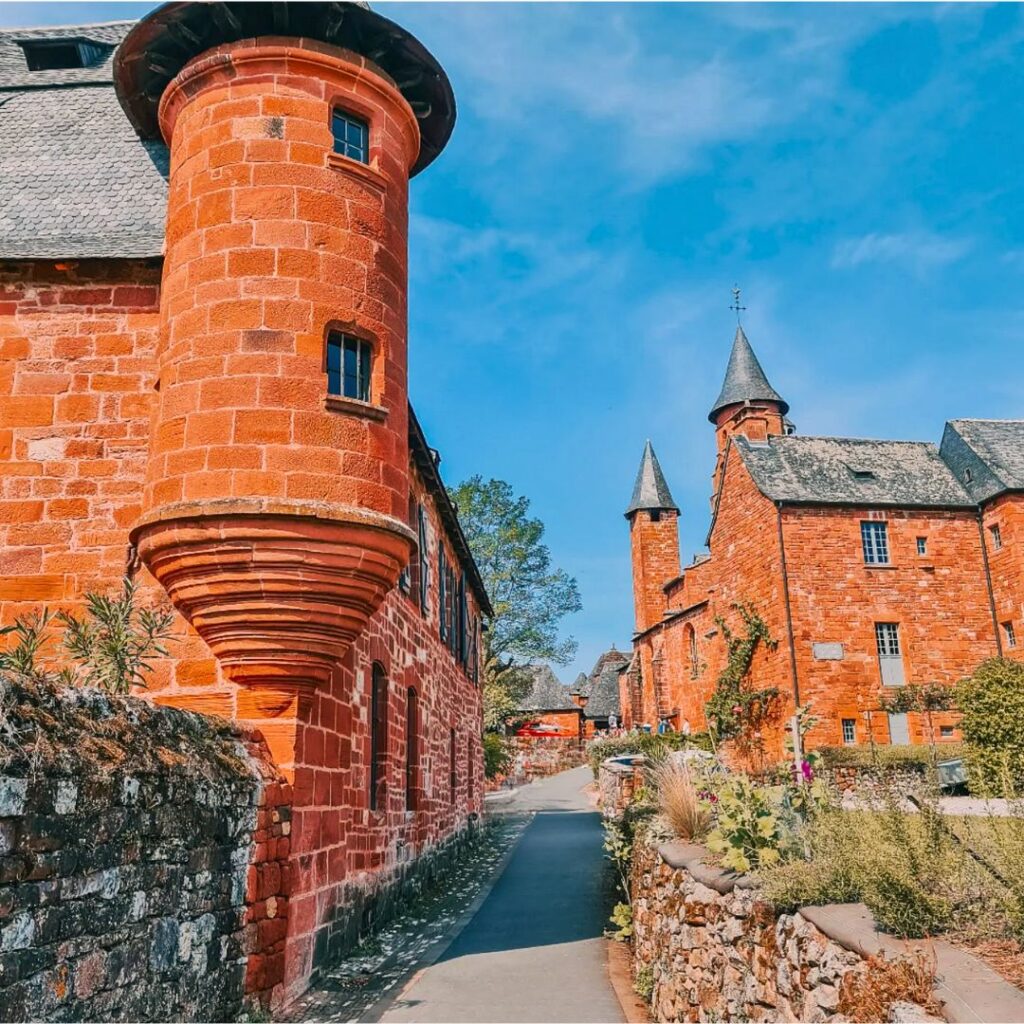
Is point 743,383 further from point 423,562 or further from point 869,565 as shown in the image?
point 423,562

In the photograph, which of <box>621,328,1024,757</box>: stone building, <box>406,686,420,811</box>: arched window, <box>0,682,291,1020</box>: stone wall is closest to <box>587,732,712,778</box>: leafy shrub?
<box>621,328,1024,757</box>: stone building

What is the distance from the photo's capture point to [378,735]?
11.3 metres

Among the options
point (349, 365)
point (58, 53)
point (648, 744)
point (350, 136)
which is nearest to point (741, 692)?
point (648, 744)

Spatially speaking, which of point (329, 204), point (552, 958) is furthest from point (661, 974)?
point (329, 204)

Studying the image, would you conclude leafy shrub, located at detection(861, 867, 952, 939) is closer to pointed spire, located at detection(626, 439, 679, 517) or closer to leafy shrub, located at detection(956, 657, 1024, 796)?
leafy shrub, located at detection(956, 657, 1024, 796)

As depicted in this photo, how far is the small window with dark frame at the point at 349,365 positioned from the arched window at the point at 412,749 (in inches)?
234

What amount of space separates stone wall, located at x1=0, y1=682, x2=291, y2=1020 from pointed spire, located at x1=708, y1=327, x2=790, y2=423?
40.5 meters

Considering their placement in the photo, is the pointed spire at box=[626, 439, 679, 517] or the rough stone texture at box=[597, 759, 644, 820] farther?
the pointed spire at box=[626, 439, 679, 517]

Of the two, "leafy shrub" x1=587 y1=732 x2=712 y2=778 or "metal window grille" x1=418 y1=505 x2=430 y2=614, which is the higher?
"metal window grille" x1=418 y1=505 x2=430 y2=614

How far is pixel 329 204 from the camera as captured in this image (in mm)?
8633

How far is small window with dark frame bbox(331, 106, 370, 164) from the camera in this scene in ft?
29.6

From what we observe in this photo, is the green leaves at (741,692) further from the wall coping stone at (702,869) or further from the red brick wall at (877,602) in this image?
the wall coping stone at (702,869)

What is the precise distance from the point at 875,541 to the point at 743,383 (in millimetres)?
18384

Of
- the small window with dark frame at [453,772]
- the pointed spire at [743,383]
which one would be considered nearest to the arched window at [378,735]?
the small window with dark frame at [453,772]
